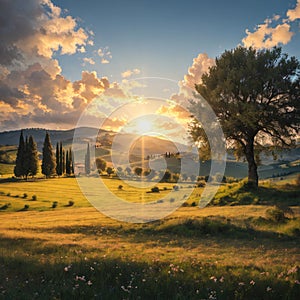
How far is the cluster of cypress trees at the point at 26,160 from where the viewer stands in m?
82.3

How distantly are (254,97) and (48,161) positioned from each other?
242ft

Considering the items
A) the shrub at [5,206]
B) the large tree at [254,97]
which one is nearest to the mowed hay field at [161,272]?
the large tree at [254,97]

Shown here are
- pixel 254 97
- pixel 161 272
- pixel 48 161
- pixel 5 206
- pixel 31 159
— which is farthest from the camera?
pixel 48 161

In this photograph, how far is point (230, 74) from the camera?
33.7m

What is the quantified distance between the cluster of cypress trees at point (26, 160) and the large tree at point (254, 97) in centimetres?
6335

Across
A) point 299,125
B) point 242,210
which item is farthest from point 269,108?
point 242,210

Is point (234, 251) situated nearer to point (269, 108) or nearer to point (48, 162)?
point (269, 108)

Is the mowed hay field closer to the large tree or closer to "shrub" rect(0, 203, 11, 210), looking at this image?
the large tree

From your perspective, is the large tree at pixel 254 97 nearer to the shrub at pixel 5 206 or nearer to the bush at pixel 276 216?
the bush at pixel 276 216

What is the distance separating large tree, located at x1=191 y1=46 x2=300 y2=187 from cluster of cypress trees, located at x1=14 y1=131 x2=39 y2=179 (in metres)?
63.3

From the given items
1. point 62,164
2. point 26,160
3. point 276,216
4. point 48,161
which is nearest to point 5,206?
point 26,160

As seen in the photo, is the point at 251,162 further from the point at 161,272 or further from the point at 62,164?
the point at 62,164

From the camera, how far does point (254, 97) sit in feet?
112

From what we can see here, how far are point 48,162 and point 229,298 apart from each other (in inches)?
3586
